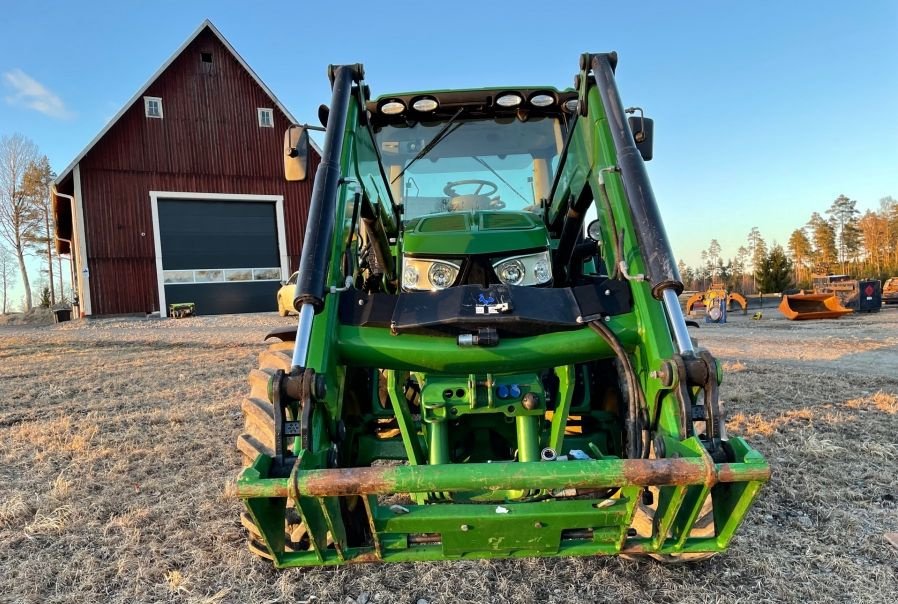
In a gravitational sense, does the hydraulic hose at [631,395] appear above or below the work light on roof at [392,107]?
below

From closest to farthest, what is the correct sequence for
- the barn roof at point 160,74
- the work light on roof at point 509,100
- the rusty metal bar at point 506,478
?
the rusty metal bar at point 506,478
the work light on roof at point 509,100
the barn roof at point 160,74

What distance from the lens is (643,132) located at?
306 cm

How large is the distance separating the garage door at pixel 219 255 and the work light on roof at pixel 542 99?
16913 millimetres

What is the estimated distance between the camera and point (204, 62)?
19516 millimetres

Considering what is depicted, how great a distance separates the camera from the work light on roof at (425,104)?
344 centimetres

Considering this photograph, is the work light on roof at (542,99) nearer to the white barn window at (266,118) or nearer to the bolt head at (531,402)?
the bolt head at (531,402)

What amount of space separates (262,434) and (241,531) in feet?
2.02

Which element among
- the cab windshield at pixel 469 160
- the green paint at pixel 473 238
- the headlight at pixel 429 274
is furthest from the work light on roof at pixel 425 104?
the headlight at pixel 429 274

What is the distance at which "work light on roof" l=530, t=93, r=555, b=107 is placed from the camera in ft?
11.3

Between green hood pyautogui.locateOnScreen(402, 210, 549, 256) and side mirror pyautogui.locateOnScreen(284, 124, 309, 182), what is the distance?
64cm

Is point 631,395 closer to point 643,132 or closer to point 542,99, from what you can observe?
point 643,132

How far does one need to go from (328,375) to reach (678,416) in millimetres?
1357

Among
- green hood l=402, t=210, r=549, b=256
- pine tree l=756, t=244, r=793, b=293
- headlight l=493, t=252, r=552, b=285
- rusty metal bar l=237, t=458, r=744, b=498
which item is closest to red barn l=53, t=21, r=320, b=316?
green hood l=402, t=210, r=549, b=256

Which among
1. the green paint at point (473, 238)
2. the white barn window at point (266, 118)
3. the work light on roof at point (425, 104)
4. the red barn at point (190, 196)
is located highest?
the white barn window at point (266, 118)
